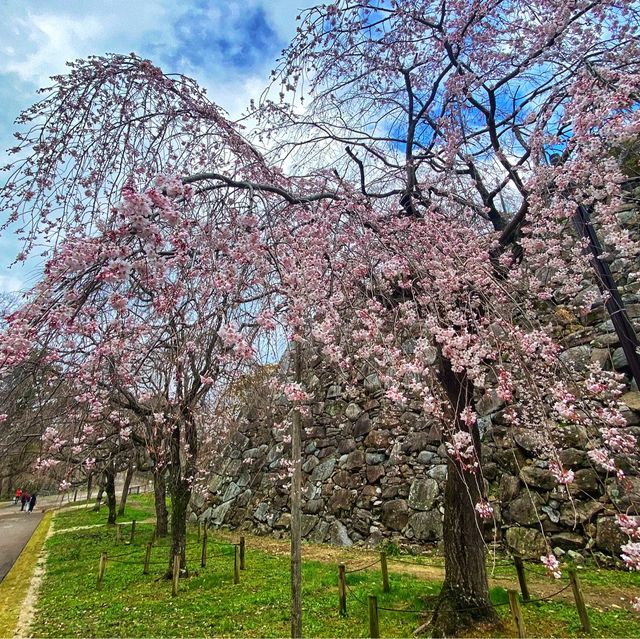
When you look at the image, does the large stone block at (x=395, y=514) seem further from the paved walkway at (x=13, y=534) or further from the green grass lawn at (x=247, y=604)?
the paved walkway at (x=13, y=534)

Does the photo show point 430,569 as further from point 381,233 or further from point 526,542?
point 381,233

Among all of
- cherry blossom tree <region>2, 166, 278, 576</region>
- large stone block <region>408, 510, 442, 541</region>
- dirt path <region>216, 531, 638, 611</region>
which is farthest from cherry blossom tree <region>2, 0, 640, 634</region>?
large stone block <region>408, 510, 442, 541</region>

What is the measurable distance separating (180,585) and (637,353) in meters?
6.95

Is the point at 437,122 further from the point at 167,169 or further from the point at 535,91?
the point at 167,169

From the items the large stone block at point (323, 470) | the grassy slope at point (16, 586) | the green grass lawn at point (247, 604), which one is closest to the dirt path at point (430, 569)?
the green grass lawn at point (247, 604)

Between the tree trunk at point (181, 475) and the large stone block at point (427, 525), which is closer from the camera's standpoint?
the tree trunk at point (181, 475)

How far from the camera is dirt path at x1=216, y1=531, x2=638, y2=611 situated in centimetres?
452

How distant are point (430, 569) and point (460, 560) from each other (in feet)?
9.50

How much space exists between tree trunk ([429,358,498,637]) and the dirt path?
0.47 meters

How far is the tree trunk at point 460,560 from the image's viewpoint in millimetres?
3609

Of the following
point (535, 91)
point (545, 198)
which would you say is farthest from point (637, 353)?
point (535, 91)

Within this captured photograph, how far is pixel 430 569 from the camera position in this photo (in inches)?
245

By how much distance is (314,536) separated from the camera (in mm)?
8852

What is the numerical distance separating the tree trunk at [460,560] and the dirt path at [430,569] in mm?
465
